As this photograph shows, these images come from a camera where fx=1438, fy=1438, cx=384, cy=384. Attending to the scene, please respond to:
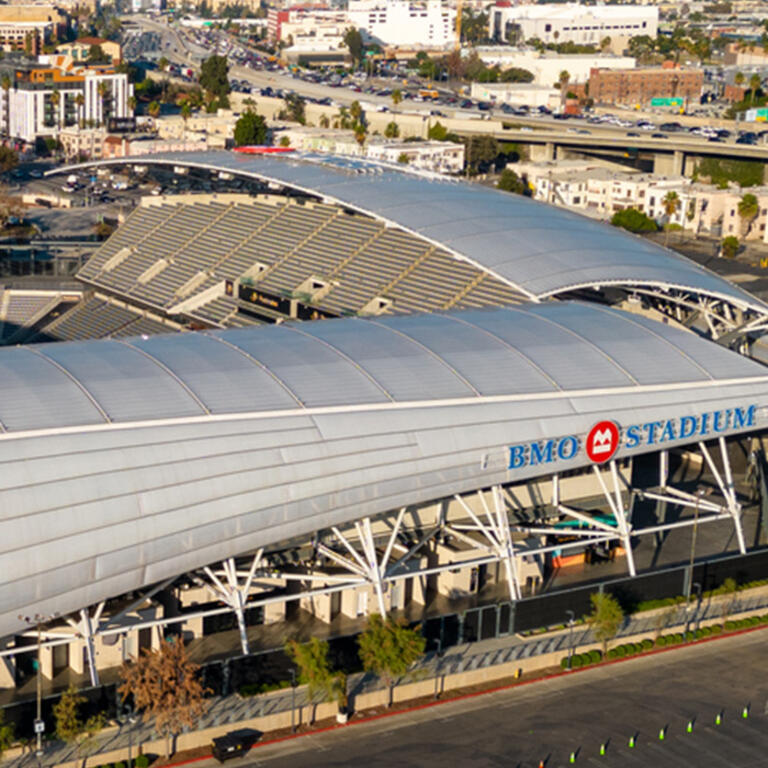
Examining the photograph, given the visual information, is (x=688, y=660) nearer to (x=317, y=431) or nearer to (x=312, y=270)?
(x=317, y=431)

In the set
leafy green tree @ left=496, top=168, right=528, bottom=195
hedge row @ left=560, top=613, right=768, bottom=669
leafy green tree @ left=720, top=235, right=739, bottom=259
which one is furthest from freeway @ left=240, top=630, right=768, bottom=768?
leafy green tree @ left=496, top=168, right=528, bottom=195

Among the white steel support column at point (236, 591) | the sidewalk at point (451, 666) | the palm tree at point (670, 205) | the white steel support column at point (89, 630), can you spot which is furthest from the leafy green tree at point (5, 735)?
the palm tree at point (670, 205)

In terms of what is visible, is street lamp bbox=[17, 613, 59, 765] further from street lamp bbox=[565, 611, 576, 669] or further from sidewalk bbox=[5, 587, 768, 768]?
street lamp bbox=[565, 611, 576, 669]

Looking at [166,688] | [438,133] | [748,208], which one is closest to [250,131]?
[438,133]

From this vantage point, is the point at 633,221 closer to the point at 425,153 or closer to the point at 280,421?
the point at 425,153

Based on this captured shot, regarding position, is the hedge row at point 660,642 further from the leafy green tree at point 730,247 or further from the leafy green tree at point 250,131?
the leafy green tree at point 250,131

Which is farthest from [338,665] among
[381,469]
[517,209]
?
[517,209]
